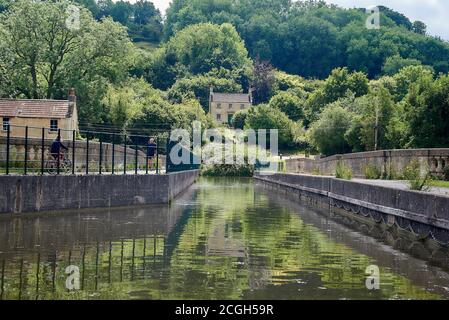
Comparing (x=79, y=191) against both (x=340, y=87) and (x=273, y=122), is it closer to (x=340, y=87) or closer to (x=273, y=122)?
(x=340, y=87)

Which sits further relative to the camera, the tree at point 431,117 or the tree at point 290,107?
the tree at point 290,107

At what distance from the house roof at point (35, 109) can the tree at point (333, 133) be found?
2918cm

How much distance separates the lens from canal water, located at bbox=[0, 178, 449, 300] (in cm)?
1050

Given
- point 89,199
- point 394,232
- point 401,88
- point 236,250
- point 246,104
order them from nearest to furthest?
1. point 236,250
2. point 394,232
3. point 89,199
4. point 401,88
5. point 246,104

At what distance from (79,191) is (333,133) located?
5723 centimetres

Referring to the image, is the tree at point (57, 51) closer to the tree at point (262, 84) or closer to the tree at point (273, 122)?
the tree at point (273, 122)

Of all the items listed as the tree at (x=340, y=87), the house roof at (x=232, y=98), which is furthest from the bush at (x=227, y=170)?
the house roof at (x=232, y=98)

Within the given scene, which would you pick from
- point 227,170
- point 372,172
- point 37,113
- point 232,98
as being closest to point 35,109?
point 37,113

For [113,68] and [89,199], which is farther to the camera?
[113,68]

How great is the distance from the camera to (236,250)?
15.4m

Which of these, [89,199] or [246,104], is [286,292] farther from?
[246,104]

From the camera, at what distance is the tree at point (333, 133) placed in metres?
79.5
